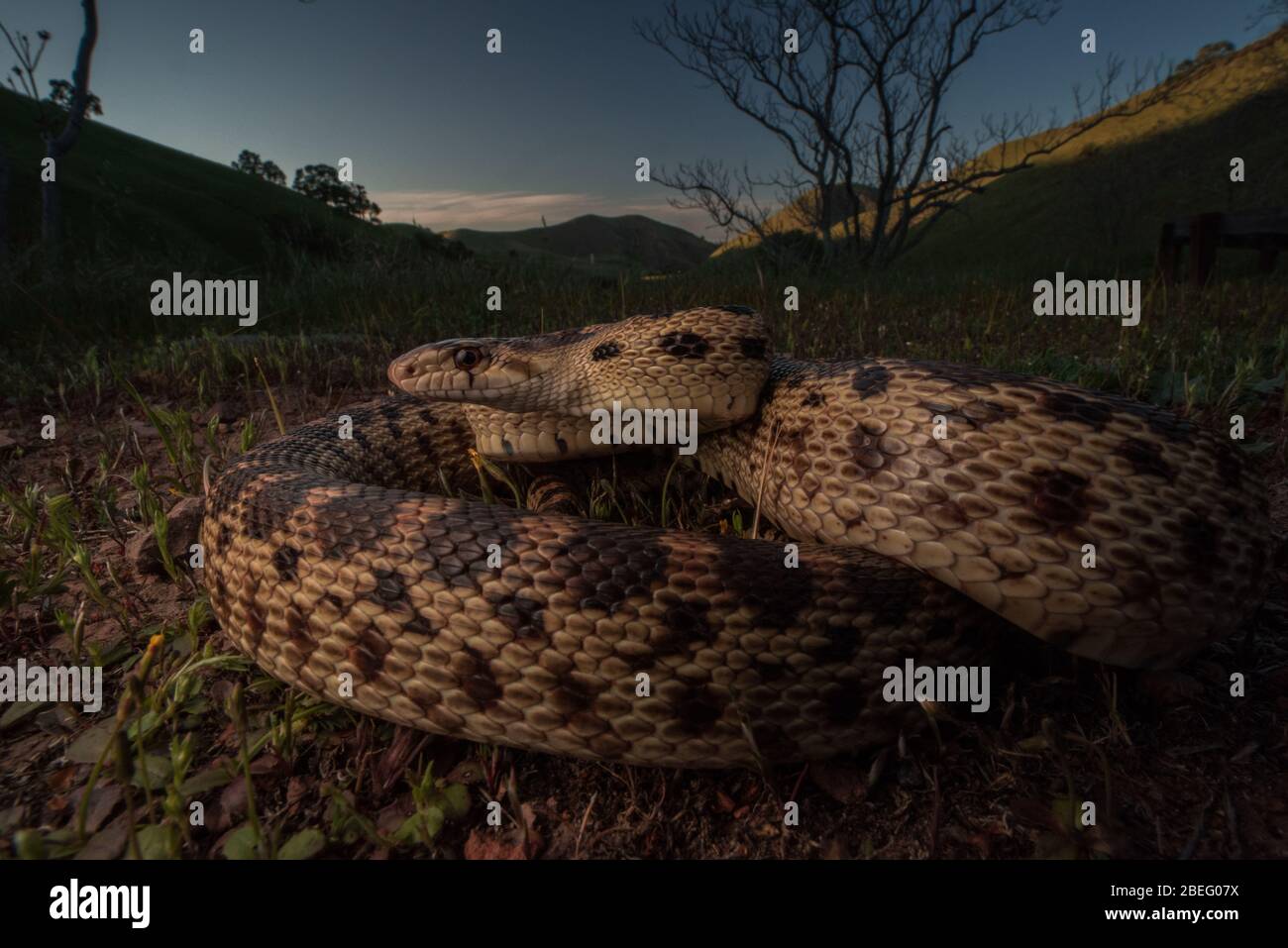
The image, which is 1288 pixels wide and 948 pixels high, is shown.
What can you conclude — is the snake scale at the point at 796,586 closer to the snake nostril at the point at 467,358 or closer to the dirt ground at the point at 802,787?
the dirt ground at the point at 802,787

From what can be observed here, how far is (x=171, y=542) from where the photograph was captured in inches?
143

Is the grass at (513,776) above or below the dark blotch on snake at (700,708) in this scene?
below

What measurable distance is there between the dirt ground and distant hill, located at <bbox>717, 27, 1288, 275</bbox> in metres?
31.3

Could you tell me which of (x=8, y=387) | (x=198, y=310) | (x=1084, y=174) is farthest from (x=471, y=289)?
(x=1084, y=174)

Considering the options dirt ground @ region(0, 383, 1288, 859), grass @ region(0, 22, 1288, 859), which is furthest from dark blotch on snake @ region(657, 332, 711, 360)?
dirt ground @ region(0, 383, 1288, 859)

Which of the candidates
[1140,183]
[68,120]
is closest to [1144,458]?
[68,120]

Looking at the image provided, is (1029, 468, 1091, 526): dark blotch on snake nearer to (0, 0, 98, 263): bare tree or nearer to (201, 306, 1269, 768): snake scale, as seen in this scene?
(201, 306, 1269, 768): snake scale

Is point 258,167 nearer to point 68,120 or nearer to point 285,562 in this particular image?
point 68,120

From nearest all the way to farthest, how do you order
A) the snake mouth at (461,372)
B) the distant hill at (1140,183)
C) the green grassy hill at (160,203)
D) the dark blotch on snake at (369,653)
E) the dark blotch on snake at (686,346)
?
the dark blotch on snake at (369,653) → the dark blotch on snake at (686,346) → the snake mouth at (461,372) → the green grassy hill at (160,203) → the distant hill at (1140,183)

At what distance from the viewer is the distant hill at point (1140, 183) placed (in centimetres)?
4200

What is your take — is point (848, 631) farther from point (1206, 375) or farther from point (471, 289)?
point (471, 289)

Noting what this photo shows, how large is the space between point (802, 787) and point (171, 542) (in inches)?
130

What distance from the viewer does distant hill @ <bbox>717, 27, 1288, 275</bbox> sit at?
1654 inches

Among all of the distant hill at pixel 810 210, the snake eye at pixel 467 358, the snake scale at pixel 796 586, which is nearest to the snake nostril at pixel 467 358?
the snake eye at pixel 467 358
